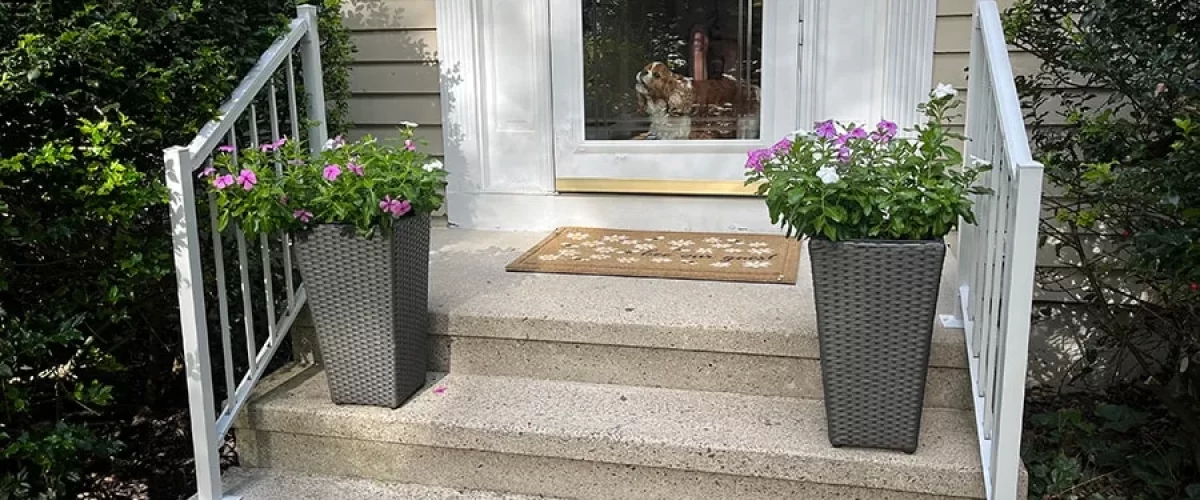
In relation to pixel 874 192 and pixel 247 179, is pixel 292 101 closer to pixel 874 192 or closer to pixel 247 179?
pixel 247 179

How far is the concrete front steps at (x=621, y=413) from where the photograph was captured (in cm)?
193

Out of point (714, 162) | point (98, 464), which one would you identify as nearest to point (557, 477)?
point (98, 464)

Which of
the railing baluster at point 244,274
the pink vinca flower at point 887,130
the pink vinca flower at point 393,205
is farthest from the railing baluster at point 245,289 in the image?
the pink vinca flower at point 887,130

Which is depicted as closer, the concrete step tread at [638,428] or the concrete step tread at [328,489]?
the concrete step tread at [638,428]

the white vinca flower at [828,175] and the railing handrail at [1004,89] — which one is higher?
the railing handrail at [1004,89]

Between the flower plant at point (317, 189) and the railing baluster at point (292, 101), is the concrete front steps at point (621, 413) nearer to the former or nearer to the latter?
the flower plant at point (317, 189)

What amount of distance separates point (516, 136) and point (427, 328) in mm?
1289

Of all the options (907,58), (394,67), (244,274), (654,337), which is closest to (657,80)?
(907,58)

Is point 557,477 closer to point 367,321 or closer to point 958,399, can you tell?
point 367,321

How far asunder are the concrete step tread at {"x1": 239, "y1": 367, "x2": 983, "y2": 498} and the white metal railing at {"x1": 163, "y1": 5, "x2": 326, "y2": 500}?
0.52ft

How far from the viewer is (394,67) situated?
3.52 m

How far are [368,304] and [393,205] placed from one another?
25cm

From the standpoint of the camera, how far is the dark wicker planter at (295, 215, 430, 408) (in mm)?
2057

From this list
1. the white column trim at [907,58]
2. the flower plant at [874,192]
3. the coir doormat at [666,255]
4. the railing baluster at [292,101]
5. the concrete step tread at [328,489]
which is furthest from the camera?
the white column trim at [907,58]
